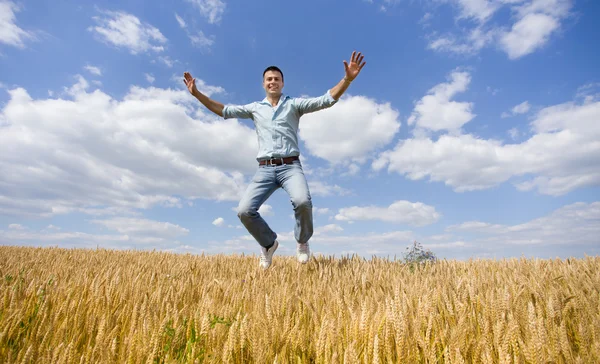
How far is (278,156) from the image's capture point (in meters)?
5.19

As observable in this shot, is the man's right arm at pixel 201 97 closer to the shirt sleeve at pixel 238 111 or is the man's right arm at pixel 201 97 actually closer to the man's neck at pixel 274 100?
the shirt sleeve at pixel 238 111

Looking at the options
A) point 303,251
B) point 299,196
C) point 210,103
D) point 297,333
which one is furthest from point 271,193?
point 297,333

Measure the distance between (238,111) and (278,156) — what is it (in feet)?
4.06

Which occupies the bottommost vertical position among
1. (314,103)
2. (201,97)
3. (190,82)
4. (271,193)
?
(271,193)

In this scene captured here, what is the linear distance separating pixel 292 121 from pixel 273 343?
13.2 ft

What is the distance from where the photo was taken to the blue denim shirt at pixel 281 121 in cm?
525

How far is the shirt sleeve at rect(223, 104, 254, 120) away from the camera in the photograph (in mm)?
5859

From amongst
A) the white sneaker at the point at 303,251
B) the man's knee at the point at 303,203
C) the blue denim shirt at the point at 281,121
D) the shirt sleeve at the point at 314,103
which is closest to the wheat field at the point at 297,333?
the man's knee at the point at 303,203

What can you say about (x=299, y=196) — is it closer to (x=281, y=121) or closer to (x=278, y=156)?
(x=278, y=156)

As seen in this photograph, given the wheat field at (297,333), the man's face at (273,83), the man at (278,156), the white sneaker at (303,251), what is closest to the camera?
the wheat field at (297,333)

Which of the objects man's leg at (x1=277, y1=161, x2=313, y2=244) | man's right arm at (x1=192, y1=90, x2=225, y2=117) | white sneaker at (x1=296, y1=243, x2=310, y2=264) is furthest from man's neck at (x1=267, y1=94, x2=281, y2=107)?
white sneaker at (x1=296, y1=243, x2=310, y2=264)

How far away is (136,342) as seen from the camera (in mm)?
1750

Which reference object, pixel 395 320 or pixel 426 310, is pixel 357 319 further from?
pixel 426 310

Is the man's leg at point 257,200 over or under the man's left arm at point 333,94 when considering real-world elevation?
under
